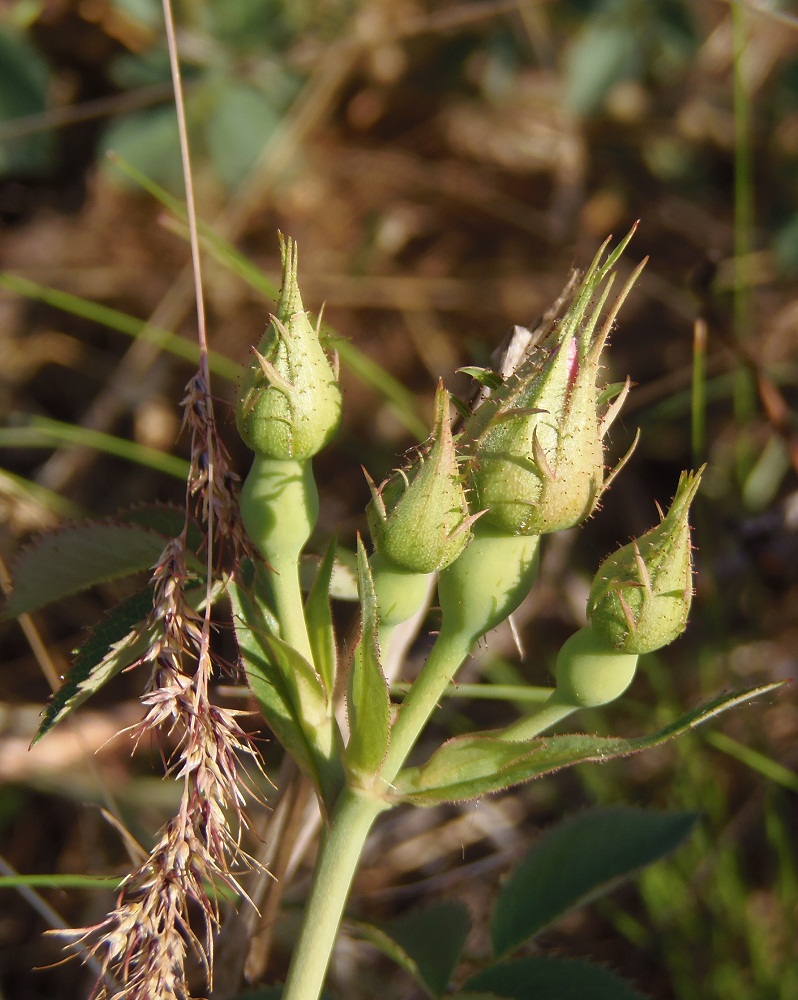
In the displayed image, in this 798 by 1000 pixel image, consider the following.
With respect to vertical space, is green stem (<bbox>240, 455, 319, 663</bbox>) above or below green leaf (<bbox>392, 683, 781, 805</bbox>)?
above

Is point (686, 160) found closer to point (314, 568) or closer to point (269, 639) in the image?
point (314, 568)

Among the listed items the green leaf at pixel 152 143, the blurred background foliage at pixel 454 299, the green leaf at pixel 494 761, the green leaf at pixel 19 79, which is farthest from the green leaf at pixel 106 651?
the green leaf at pixel 19 79

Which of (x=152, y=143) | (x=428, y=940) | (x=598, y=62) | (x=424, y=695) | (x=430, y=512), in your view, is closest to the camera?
(x=430, y=512)

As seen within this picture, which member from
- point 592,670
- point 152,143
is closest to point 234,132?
point 152,143

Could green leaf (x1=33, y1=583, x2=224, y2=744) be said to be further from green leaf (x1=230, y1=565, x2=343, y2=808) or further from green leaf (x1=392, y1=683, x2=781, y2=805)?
green leaf (x1=392, y1=683, x2=781, y2=805)

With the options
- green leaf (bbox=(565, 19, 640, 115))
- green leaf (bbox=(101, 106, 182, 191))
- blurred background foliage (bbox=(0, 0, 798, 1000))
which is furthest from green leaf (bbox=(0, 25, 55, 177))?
green leaf (bbox=(565, 19, 640, 115))

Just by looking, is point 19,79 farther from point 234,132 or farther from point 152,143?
point 234,132

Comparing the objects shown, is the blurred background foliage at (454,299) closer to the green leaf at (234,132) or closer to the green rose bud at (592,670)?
the green leaf at (234,132)
